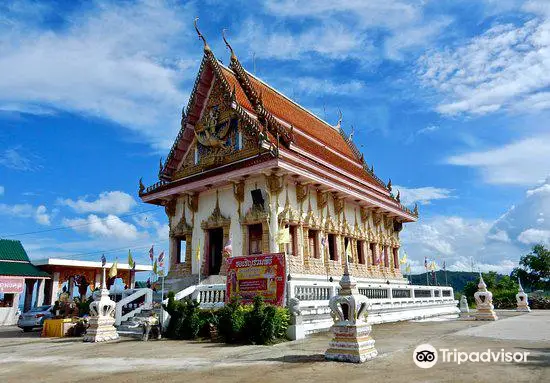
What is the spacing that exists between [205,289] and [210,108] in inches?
393

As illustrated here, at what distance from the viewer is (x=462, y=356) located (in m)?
7.84

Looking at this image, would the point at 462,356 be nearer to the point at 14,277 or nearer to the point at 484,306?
the point at 484,306

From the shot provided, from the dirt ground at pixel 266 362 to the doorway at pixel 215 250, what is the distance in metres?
7.49

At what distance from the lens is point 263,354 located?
886cm

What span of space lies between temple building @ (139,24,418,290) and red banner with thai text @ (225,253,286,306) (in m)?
3.83

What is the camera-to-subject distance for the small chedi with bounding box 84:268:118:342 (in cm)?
1270

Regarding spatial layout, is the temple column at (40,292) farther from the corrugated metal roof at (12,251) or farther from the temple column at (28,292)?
the corrugated metal roof at (12,251)

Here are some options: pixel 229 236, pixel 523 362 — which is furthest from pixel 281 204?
pixel 523 362

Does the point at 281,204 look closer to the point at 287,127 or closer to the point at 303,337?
the point at 287,127

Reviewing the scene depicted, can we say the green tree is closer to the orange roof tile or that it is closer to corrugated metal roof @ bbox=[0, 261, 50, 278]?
the orange roof tile

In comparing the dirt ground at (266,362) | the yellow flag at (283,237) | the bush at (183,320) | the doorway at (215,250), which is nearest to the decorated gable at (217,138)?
the doorway at (215,250)

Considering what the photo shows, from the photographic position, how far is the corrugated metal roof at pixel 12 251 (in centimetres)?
2545

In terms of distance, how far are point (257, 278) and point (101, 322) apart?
4.86 m

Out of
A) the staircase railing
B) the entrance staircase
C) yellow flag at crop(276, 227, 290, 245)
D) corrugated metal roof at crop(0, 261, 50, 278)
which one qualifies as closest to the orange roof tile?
yellow flag at crop(276, 227, 290, 245)
